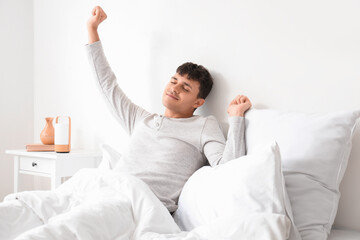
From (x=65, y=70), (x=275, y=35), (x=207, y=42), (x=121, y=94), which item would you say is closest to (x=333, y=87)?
(x=275, y=35)

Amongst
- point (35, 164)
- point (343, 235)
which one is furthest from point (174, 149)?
point (35, 164)

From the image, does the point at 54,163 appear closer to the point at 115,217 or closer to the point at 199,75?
the point at 199,75

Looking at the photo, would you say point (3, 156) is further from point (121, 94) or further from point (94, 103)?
point (121, 94)

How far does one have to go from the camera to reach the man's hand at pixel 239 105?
1687 mm

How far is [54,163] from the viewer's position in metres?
2.28

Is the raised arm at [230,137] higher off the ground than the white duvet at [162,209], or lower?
higher

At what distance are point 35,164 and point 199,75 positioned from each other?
1.14 m

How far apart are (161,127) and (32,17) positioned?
5.80 feet

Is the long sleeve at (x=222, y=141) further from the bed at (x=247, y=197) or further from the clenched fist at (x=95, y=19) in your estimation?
the clenched fist at (x=95, y=19)

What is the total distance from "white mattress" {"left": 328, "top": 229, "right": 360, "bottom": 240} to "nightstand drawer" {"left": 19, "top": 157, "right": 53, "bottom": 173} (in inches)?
60.0

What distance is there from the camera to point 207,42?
197 centimetres

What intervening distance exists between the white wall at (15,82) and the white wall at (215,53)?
0.18 meters

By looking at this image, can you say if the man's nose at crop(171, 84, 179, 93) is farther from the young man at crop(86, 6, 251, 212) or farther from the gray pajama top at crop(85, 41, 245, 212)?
the gray pajama top at crop(85, 41, 245, 212)

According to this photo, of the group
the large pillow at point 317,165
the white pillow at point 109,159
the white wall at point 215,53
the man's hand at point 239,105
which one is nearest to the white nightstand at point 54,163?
the white wall at point 215,53
